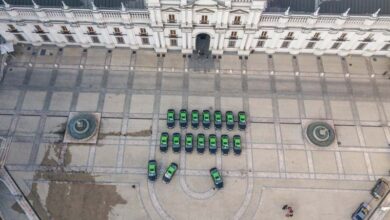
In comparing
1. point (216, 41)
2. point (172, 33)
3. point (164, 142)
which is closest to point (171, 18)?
point (172, 33)

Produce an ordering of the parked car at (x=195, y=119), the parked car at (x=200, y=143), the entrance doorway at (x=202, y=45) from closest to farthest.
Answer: the parked car at (x=200, y=143) → the parked car at (x=195, y=119) → the entrance doorway at (x=202, y=45)

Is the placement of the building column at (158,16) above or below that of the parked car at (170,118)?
above

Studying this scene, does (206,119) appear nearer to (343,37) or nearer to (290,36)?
(290,36)

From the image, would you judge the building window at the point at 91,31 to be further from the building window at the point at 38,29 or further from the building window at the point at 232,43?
the building window at the point at 232,43

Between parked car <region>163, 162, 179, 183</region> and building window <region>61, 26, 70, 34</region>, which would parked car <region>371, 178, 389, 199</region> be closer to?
parked car <region>163, 162, 179, 183</region>

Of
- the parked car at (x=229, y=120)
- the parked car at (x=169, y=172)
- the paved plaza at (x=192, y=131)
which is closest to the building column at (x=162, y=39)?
the paved plaza at (x=192, y=131)

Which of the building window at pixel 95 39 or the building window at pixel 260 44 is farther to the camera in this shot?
the building window at pixel 260 44

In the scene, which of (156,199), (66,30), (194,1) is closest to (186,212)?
(156,199)
